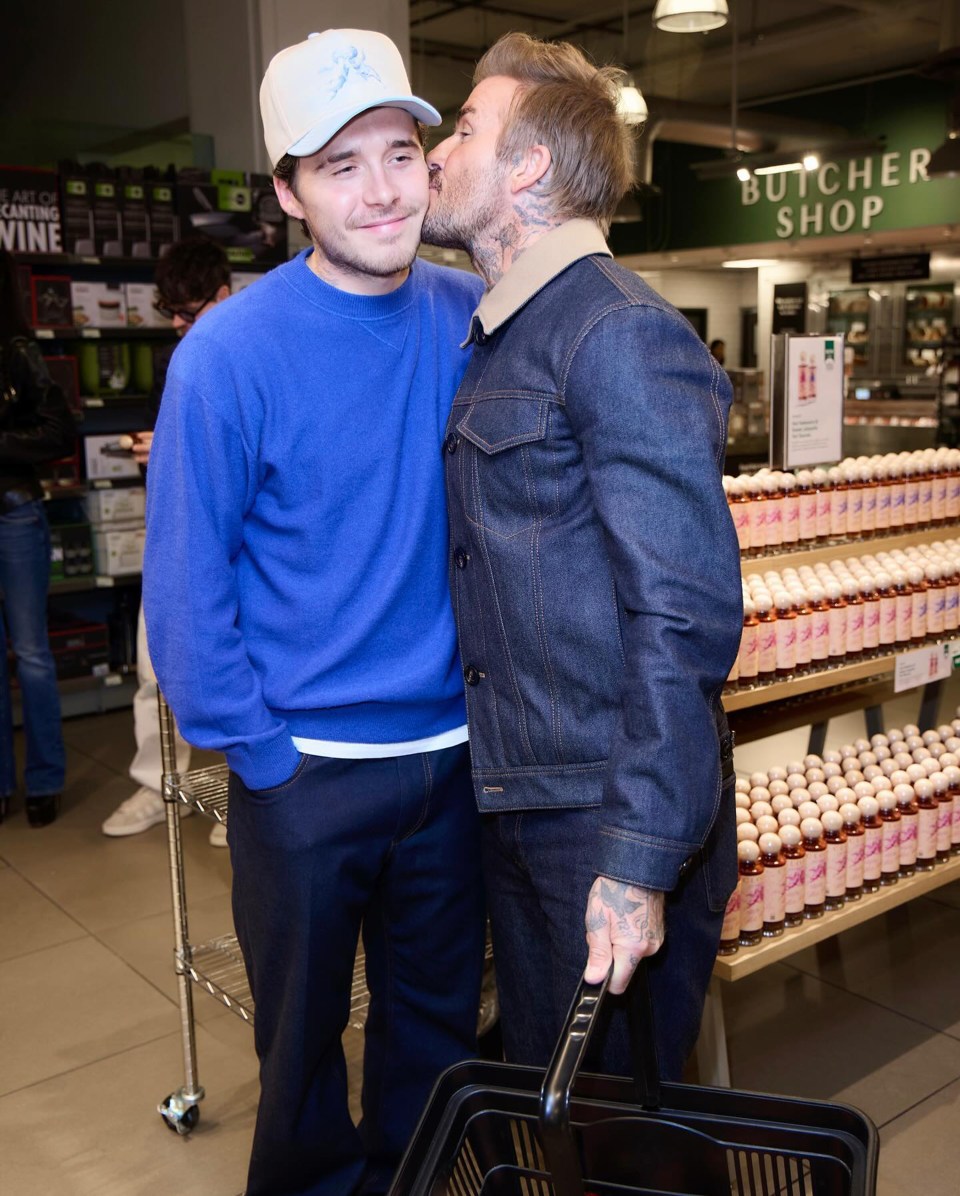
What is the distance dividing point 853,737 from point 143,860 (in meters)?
3.00

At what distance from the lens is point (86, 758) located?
5184 millimetres

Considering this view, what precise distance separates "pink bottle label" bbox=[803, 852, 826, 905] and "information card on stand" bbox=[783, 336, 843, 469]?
1041 mm

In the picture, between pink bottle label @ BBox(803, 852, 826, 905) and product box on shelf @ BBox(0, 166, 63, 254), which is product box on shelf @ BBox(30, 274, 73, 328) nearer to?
product box on shelf @ BBox(0, 166, 63, 254)

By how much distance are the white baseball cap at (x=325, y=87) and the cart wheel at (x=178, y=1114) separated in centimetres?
200

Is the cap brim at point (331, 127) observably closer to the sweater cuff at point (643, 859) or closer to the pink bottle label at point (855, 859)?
the sweater cuff at point (643, 859)

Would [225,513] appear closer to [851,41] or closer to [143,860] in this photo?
[143,860]

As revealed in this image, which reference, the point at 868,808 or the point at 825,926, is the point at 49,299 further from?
the point at 825,926

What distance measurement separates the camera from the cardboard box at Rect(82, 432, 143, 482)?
5.59 metres

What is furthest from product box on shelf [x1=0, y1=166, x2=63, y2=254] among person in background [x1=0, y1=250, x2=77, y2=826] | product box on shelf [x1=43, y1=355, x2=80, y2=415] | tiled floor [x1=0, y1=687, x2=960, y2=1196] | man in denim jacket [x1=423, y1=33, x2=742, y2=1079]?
man in denim jacket [x1=423, y1=33, x2=742, y2=1079]

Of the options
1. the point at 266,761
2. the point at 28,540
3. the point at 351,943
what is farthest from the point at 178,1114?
the point at 28,540

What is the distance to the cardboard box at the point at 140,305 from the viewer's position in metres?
5.68

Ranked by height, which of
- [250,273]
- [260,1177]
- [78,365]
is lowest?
[260,1177]

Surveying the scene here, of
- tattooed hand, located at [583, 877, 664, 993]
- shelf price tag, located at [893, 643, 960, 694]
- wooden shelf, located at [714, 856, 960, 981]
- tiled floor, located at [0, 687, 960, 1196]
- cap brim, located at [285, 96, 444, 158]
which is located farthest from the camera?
shelf price tag, located at [893, 643, 960, 694]

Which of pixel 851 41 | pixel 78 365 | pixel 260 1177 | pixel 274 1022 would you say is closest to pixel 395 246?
pixel 274 1022
